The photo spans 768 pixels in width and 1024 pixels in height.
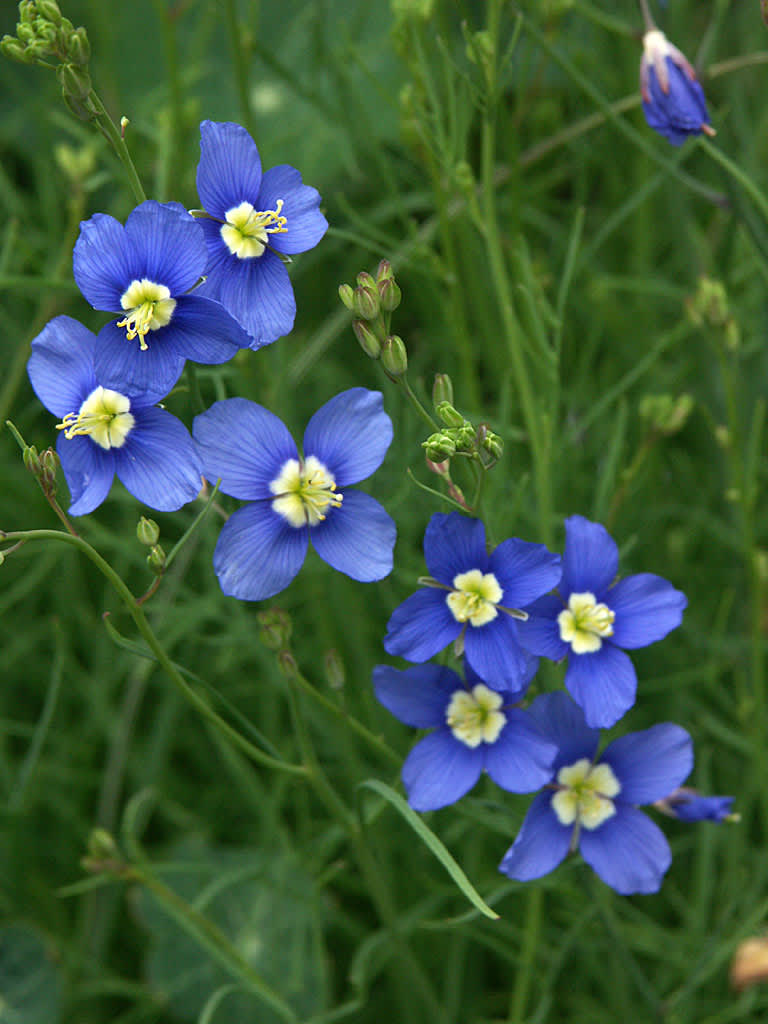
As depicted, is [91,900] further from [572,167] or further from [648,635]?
[572,167]

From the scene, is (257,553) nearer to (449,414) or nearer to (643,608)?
(449,414)

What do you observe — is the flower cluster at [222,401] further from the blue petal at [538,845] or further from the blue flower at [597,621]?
the blue petal at [538,845]

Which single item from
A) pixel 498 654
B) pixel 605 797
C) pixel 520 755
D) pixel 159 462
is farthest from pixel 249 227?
pixel 605 797

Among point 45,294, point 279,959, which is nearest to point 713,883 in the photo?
point 279,959

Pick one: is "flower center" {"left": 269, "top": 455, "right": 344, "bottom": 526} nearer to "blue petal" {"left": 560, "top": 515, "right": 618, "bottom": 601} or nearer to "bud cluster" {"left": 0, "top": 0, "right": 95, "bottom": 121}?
"blue petal" {"left": 560, "top": 515, "right": 618, "bottom": 601}

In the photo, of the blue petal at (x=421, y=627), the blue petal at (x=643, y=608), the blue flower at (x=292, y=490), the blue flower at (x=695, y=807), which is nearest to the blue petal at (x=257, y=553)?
the blue flower at (x=292, y=490)

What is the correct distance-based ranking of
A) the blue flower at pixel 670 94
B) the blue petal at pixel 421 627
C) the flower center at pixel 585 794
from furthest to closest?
the blue flower at pixel 670 94 → the flower center at pixel 585 794 → the blue petal at pixel 421 627
